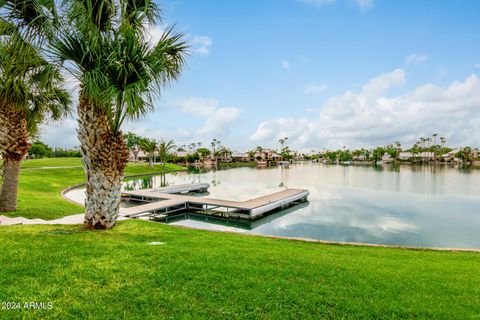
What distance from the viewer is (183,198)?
17953mm

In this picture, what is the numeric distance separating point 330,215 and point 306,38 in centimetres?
1263

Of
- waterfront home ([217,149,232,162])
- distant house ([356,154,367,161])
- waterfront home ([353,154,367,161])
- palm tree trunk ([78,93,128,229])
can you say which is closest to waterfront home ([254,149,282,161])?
Answer: waterfront home ([217,149,232,162])

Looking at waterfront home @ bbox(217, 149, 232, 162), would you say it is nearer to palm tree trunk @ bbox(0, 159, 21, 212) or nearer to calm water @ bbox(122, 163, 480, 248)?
calm water @ bbox(122, 163, 480, 248)

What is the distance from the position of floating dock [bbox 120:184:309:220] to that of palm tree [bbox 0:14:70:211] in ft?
16.4

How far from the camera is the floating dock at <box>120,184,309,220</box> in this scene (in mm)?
14747

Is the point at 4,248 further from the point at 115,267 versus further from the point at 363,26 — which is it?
the point at 363,26

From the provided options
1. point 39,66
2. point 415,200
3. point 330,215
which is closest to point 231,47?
point 330,215

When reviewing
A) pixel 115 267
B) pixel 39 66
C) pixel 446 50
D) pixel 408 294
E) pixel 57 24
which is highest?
pixel 446 50

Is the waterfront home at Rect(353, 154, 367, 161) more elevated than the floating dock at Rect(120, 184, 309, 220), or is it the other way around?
the waterfront home at Rect(353, 154, 367, 161)

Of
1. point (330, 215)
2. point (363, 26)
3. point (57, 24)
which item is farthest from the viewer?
point (363, 26)

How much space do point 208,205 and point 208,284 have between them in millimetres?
12755

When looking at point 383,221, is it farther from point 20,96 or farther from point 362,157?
point 362,157

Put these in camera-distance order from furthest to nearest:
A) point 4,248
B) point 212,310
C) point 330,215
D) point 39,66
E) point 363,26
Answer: point 363,26 → point 330,215 → point 39,66 → point 4,248 → point 212,310

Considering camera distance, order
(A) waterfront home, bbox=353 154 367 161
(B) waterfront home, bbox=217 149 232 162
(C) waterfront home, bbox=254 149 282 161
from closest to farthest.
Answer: (B) waterfront home, bbox=217 149 232 162 → (C) waterfront home, bbox=254 149 282 161 → (A) waterfront home, bbox=353 154 367 161
